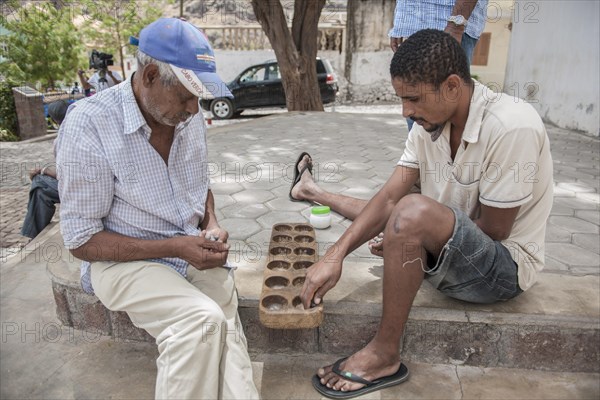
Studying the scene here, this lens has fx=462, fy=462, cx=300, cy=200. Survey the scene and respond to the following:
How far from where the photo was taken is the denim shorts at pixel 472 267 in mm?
1625

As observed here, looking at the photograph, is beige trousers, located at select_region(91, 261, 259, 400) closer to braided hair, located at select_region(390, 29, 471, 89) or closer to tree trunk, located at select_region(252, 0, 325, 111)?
braided hair, located at select_region(390, 29, 471, 89)

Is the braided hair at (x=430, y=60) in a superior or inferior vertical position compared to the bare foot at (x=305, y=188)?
superior

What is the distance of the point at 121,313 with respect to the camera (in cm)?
211

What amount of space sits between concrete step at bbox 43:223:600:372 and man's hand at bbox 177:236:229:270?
396 millimetres

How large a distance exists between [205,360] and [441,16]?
2.24 metres

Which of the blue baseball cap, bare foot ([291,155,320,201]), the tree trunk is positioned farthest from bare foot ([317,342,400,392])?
the tree trunk

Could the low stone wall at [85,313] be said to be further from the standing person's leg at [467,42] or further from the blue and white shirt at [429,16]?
the standing person's leg at [467,42]

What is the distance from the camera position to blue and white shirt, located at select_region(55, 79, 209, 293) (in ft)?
5.06

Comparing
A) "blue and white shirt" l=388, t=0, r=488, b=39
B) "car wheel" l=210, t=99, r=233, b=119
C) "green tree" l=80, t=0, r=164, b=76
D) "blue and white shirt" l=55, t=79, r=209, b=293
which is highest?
"green tree" l=80, t=0, r=164, b=76

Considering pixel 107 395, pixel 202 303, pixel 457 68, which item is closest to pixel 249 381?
pixel 202 303

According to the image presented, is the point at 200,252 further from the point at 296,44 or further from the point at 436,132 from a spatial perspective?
the point at 296,44

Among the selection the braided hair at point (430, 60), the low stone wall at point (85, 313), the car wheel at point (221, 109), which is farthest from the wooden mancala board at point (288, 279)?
the car wheel at point (221, 109)

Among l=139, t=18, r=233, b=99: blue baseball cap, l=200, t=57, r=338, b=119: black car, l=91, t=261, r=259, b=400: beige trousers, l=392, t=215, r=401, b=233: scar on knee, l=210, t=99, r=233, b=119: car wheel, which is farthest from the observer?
l=210, t=99, r=233, b=119: car wheel

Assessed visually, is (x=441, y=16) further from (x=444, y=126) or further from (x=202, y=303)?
(x=202, y=303)
